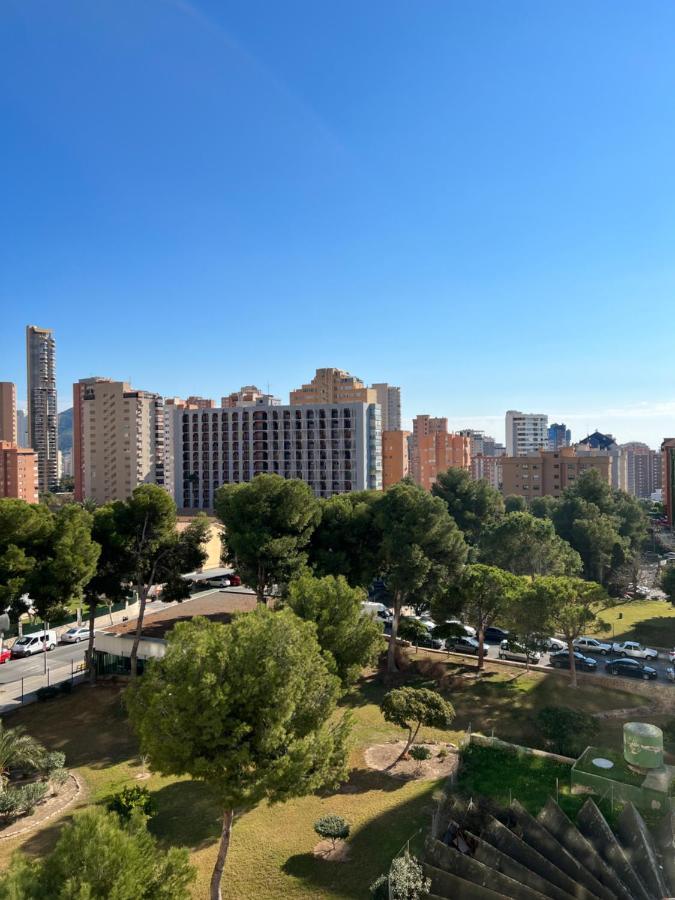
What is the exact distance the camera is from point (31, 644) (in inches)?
1403

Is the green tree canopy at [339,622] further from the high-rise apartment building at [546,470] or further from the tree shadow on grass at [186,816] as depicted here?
the high-rise apartment building at [546,470]

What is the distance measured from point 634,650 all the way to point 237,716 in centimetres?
3017

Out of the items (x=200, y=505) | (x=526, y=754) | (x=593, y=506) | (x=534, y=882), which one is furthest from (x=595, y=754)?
(x=200, y=505)

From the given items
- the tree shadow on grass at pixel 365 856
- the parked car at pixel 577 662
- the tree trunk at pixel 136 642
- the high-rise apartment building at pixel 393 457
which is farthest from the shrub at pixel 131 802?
the high-rise apartment building at pixel 393 457

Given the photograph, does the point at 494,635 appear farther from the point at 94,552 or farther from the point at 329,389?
the point at 329,389

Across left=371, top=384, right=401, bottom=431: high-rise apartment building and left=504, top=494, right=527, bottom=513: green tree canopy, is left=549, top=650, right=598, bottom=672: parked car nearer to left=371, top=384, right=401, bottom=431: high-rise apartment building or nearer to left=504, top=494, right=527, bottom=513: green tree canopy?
left=504, top=494, right=527, bottom=513: green tree canopy

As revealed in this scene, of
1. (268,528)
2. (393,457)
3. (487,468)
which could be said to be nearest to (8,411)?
(393,457)

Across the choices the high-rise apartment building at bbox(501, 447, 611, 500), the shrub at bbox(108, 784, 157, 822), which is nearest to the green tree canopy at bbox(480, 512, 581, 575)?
the shrub at bbox(108, 784, 157, 822)

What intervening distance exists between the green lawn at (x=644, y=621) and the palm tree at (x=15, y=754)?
32.4 meters

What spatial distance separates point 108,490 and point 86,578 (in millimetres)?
95435

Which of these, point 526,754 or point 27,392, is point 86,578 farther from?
point 27,392

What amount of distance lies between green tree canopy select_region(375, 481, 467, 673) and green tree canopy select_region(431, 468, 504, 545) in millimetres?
34225

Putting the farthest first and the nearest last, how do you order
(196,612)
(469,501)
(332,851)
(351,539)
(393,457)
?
(393,457)
(469,501)
(196,612)
(351,539)
(332,851)

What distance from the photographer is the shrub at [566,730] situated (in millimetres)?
19766
